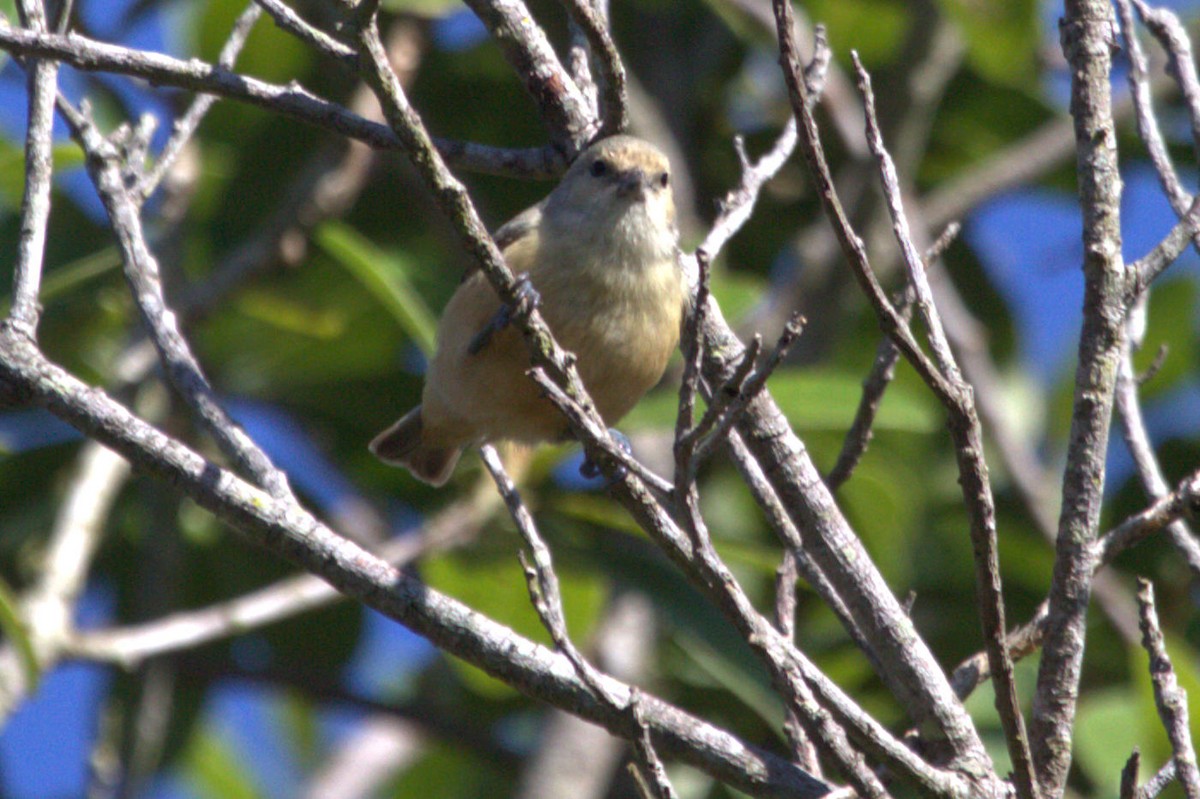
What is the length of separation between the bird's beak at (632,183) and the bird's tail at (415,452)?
3.17ft

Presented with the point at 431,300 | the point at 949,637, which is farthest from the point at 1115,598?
the point at 431,300

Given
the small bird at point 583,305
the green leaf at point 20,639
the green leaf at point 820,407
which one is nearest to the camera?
the small bird at point 583,305

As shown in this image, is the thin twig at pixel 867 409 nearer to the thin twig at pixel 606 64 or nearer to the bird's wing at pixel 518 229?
the thin twig at pixel 606 64

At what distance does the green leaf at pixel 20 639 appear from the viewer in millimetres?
3545

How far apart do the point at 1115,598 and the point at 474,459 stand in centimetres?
→ 215

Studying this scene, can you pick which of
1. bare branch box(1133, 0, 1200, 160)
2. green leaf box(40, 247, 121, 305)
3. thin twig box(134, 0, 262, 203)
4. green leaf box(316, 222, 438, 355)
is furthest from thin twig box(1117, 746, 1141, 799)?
green leaf box(40, 247, 121, 305)

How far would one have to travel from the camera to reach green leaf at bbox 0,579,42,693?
11.6 feet

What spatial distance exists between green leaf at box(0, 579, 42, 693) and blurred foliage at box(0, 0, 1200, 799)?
65cm

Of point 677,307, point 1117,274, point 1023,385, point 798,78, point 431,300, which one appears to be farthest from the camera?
point 1023,385

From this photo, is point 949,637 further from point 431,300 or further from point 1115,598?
point 431,300

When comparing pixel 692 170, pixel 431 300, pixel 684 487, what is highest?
pixel 692 170

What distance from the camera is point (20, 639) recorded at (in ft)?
12.1

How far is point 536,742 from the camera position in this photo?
4922 millimetres

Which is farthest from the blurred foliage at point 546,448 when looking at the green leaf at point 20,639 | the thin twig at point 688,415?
the thin twig at point 688,415
